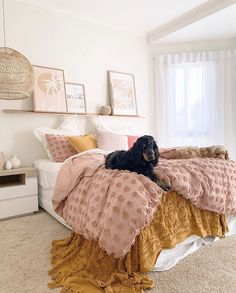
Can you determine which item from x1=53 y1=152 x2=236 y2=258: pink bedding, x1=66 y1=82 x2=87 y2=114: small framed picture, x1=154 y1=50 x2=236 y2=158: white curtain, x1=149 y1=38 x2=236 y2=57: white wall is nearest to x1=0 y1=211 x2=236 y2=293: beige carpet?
x1=53 y1=152 x2=236 y2=258: pink bedding

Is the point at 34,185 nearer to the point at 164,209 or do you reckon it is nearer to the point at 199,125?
the point at 164,209

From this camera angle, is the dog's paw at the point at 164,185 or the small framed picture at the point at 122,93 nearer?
the dog's paw at the point at 164,185

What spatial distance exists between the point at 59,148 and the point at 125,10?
211 cm

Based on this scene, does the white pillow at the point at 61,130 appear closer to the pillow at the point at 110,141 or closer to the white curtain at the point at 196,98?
the pillow at the point at 110,141

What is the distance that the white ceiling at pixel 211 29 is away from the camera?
129 inches

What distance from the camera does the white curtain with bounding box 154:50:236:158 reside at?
401cm

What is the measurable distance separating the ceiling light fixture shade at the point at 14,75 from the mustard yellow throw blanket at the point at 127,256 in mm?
1540

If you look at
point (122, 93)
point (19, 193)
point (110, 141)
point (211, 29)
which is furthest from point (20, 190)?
point (211, 29)

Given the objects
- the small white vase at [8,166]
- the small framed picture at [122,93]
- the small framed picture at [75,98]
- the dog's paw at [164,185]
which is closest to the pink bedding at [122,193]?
the dog's paw at [164,185]

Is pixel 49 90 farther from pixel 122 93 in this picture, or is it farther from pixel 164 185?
pixel 164 185

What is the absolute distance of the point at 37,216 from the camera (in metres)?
2.71

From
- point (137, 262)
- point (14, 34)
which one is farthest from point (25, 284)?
point (14, 34)

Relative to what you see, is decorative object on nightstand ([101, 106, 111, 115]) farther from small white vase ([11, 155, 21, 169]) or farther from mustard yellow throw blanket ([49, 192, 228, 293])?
mustard yellow throw blanket ([49, 192, 228, 293])

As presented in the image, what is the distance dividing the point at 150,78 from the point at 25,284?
12.4 feet
